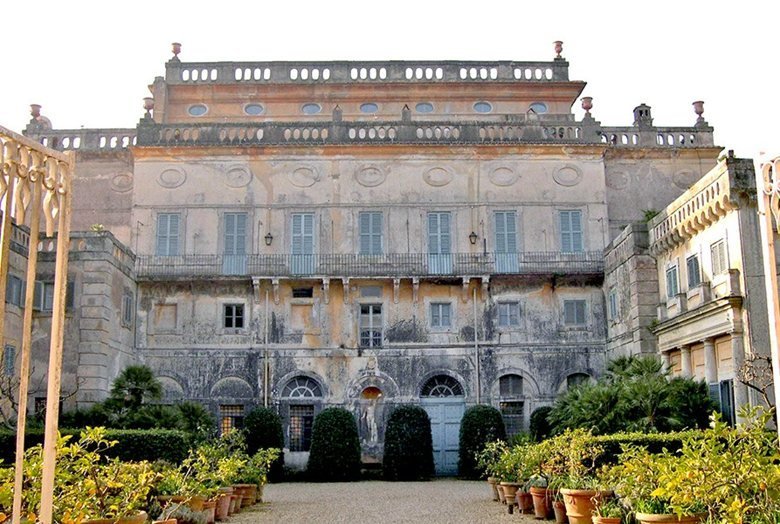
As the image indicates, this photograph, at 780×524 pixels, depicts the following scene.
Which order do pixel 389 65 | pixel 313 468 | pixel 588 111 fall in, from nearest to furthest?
pixel 313 468
pixel 588 111
pixel 389 65

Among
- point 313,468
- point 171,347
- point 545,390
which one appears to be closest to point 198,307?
point 171,347

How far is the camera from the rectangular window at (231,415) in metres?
30.6

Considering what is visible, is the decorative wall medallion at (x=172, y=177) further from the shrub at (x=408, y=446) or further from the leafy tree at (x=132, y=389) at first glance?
the shrub at (x=408, y=446)

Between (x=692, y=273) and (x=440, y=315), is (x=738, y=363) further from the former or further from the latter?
(x=440, y=315)

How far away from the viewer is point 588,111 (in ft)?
108

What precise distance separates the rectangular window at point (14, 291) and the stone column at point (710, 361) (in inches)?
740

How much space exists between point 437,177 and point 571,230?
203 inches

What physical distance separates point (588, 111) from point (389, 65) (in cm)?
838

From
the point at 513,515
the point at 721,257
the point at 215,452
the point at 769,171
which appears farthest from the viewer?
the point at 721,257

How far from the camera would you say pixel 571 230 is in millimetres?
31859

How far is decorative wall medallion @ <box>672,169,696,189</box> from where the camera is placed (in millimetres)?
→ 32969

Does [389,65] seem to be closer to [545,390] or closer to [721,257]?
[545,390]

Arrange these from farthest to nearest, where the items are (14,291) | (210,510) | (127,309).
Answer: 1. (127,309)
2. (14,291)
3. (210,510)

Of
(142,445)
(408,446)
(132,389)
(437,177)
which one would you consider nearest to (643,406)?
(408,446)
